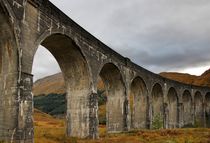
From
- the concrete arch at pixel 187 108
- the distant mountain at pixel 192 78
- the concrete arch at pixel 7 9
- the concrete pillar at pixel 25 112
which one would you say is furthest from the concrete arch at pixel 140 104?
the distant mountain at pixel 192 78

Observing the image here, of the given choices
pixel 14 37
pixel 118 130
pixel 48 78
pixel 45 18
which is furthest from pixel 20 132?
pixel 48 78

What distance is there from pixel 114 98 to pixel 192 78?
67199mm

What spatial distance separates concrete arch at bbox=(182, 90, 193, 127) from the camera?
51.6 metres

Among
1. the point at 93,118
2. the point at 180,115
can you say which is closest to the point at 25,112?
the point at 93,118

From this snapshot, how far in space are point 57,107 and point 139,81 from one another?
126ft

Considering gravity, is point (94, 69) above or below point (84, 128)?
above

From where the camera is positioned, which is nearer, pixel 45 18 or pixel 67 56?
pixel 45 18

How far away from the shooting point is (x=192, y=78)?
95.2 m

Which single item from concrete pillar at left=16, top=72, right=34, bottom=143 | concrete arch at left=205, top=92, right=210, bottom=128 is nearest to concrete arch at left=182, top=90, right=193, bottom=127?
concrete arch at left=205, top=92, right=210, bottom=128

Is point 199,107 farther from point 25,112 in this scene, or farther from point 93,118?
point 25,112

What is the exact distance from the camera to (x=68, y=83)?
25500mm

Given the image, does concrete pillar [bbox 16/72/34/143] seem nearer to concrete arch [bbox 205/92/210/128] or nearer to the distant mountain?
concrete arch [bbox 205/92/210/128]

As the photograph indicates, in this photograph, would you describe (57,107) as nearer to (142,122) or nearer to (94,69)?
(142,122)

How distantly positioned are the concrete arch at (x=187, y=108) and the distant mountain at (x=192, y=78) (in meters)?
31.9
